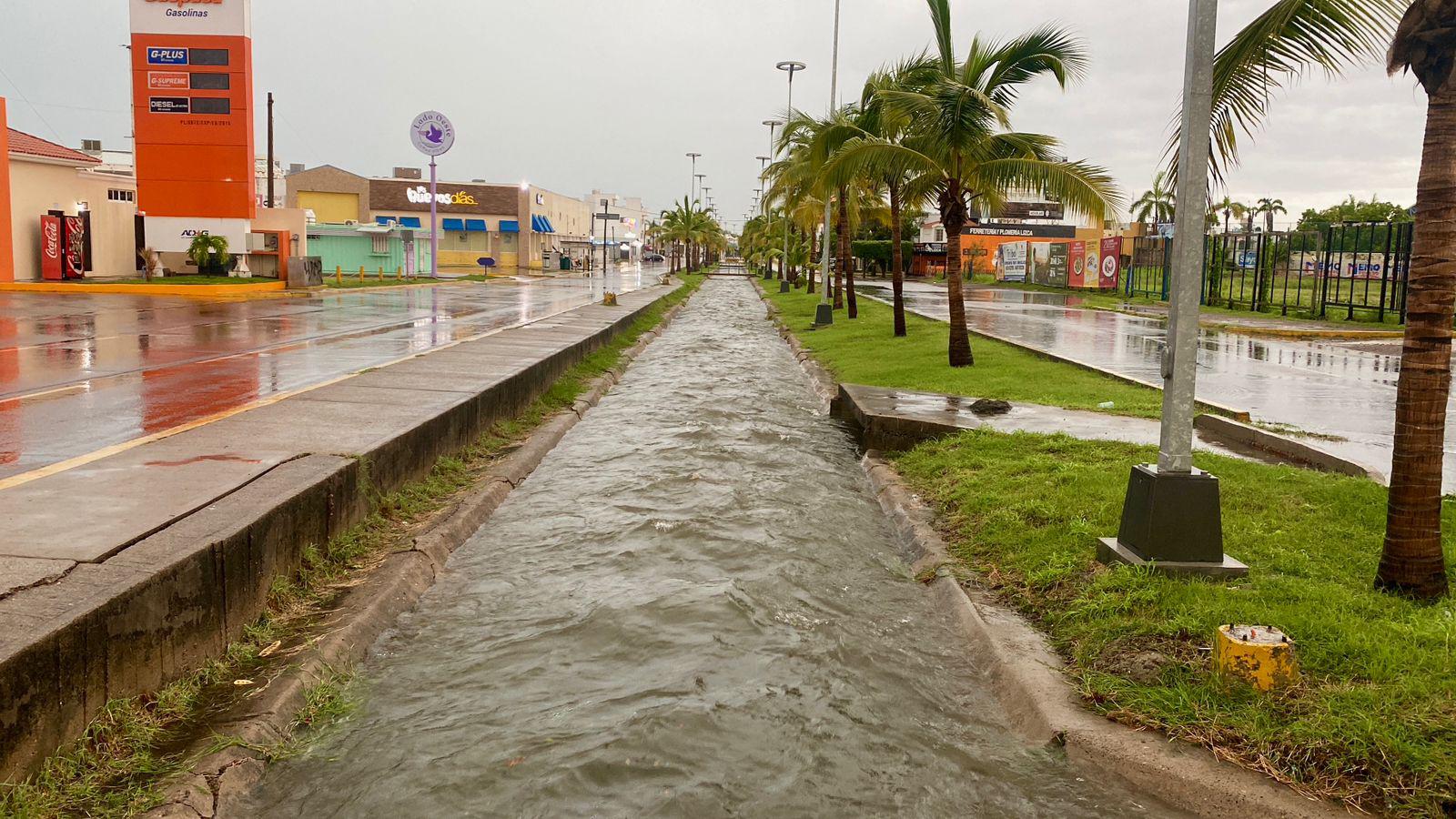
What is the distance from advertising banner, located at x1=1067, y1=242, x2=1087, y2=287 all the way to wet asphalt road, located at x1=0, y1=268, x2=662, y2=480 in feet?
89.4

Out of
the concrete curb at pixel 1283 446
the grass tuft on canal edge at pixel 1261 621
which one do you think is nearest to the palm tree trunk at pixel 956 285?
the concrete curb at pixel 1283 446

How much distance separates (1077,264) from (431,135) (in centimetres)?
3007

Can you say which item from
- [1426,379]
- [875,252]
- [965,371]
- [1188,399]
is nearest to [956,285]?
[965,371]

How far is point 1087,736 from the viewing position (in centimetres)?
469

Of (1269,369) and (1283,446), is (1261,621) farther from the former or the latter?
(1269,369)

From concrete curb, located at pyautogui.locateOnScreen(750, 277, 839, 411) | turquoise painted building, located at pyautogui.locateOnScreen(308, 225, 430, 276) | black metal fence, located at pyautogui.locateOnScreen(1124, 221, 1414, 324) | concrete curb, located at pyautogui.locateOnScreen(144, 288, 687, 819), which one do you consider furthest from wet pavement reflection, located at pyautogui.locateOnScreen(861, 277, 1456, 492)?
turquoise painted building, located at pyautogui.locateOnScreen(308, 225, 430, 276)

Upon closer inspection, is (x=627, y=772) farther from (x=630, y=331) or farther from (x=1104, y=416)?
(x=630, y=331)

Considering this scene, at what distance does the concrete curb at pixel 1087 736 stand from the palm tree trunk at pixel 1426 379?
185cm

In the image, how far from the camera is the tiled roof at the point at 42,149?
30.7 m

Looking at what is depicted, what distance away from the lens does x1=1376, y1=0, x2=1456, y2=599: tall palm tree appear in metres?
5.13

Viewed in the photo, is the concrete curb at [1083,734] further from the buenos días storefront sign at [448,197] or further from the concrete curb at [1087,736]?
the buenos días storefront sign at [448,197]

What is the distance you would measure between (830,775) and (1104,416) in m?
7.93

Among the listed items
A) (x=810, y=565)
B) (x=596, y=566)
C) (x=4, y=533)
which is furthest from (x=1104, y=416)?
(x=4, y=533)

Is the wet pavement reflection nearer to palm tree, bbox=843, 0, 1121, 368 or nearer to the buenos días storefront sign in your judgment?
palm tree, bbox=843, 0, 1121, 368
